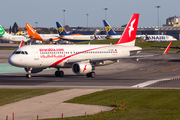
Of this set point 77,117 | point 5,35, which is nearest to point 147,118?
point 77,117

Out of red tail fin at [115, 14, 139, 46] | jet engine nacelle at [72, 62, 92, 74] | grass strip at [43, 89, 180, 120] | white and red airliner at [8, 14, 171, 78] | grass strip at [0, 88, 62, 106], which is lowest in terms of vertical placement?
grass strip at [43, 89, 180, 120]

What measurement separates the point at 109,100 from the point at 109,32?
4869 inches

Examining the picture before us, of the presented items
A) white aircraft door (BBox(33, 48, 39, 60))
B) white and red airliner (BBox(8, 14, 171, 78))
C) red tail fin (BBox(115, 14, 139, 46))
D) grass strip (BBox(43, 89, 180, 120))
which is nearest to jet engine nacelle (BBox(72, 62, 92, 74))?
white and red airliner (BBox(8, 14, 171, 78))

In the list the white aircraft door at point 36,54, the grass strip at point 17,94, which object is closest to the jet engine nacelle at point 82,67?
the white aircraft door at point 36,54

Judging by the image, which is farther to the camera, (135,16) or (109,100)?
(135,16)

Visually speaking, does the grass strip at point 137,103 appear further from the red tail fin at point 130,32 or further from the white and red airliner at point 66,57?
the red tail fin at point 130,32

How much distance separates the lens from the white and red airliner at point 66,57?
4297cm

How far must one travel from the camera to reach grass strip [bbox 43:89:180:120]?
2144 centimetres

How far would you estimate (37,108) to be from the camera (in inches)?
962

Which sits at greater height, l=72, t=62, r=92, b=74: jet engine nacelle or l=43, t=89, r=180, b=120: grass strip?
l=72, t=62, r=92, b=74: jet engine nacelle

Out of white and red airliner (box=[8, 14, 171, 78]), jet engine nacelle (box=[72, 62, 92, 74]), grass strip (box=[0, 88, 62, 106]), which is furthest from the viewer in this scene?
jet engine nacelle (box=[72, 62, 92, 74])

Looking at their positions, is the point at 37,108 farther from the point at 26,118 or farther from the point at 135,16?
the point at 135,16

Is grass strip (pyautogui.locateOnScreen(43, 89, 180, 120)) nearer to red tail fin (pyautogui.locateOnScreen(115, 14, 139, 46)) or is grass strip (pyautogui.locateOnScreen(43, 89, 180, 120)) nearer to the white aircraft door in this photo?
the white aircraft door

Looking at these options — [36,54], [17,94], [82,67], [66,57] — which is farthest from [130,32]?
[17,94]
